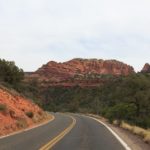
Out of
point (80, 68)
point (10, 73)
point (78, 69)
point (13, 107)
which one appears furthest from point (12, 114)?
point (80, 68)

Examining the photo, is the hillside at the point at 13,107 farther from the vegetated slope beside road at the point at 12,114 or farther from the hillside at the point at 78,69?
the hillside at the point at 78,69

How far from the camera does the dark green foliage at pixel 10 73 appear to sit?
2421 inches

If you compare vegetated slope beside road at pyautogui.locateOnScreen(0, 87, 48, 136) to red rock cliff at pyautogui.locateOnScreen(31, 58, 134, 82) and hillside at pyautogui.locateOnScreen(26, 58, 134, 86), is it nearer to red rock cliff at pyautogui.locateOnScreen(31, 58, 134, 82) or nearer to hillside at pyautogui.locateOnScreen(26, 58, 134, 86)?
hillside at pyautogui.locateOnScreen(26, 58, 134, 86)

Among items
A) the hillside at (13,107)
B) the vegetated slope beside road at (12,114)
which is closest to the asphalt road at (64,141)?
the vegetated slope beside road at (12,114)

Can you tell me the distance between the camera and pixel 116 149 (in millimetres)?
18453

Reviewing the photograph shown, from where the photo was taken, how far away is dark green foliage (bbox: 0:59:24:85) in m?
61.5

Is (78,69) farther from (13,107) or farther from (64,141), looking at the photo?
(64,141)

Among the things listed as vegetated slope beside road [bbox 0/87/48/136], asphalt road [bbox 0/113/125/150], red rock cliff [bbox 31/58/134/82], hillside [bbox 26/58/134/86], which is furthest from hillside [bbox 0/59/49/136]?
red rock cliff [bbox 31/58/134/82]

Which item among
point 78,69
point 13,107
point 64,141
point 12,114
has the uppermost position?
point 78,69

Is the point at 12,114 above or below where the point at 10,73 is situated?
below

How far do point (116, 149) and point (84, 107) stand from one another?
9474 cm

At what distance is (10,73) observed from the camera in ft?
206

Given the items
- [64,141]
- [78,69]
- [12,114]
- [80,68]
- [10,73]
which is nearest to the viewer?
[64,141]

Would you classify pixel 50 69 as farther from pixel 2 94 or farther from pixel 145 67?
pixel 2 94
